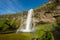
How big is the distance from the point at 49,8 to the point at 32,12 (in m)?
5.66

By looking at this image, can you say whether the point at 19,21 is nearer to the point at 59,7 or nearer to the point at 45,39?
the point at 59,7

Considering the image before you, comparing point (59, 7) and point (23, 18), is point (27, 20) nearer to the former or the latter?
point (23, 18)

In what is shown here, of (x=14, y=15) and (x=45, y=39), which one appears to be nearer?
(x=45, y=39)

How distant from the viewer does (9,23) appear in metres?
37.2

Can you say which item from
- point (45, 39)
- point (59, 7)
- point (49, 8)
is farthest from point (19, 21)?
point (45, 39)

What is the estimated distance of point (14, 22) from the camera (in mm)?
39688

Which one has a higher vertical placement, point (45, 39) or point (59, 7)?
point (59, 7)

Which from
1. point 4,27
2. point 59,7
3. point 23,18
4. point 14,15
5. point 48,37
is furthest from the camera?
point 14,15

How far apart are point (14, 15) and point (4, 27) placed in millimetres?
9142

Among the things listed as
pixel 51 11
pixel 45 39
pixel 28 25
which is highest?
pixel 51 11

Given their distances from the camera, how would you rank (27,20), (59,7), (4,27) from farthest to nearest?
(27,20), (4,27), (59,7)

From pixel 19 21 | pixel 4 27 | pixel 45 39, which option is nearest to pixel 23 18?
pixel 19 21

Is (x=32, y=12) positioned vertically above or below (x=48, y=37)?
above

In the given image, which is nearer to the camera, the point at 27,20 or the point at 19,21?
the point at 27,20
